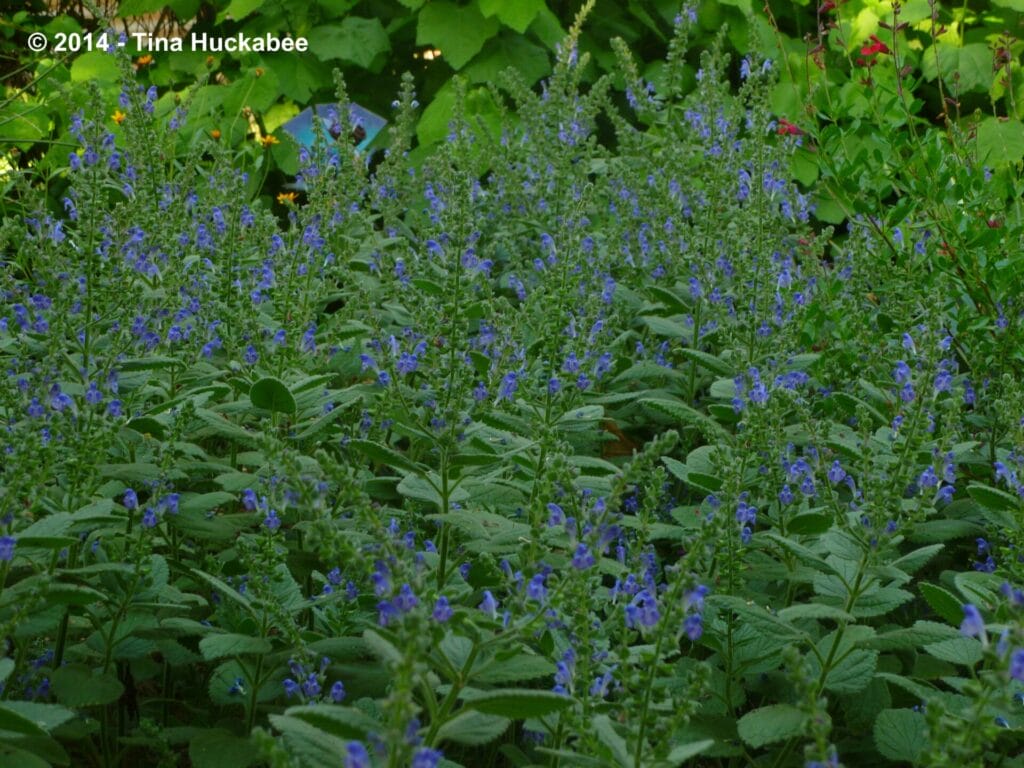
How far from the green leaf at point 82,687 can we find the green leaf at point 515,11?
4.52 metres

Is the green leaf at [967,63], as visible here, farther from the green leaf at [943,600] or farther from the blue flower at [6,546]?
the blue flower at [6,546]

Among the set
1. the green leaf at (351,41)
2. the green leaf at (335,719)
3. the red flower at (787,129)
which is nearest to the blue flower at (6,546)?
the green leaf at (335,719)

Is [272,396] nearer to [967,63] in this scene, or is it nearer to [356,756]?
[356,756]

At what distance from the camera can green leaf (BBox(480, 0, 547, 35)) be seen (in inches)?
244

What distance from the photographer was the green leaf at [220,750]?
84.8 inches

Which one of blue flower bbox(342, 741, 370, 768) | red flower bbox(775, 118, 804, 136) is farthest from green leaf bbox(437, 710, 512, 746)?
red flower bbox(775, 118, 804, 136)

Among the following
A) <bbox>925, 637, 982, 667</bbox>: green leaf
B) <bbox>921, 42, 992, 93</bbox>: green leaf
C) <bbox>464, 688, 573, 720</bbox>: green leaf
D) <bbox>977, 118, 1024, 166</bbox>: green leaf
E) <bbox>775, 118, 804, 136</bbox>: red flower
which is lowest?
<bbox>925, 637, 982, 667</bbox>: green leaf

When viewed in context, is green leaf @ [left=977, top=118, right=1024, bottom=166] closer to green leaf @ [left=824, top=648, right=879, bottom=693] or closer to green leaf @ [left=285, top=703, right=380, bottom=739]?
green leaf @ [left=824, top=648, right=879, bottom=693]

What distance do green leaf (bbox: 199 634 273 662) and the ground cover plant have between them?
12 millimetres

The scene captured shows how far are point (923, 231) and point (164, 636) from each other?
7.91 ft

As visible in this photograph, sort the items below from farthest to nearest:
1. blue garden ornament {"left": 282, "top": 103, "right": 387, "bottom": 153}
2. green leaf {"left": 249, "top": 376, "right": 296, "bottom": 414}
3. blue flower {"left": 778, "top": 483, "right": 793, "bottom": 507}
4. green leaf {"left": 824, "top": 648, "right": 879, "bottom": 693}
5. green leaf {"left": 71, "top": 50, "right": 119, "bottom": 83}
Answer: green leaf {"left": 71, "top": 50, "right": 119, "bottom": 83}, blue garden ornament {"left": 282, "top": 103, "right": 387, "bottom": 153}, blue flower {"left": 778, "top": 483, "right": 793, "bottom": 507}, green leaf {"left": 249, "top": 376, "right": 296, "bottom": 414}, green leaf {"left": 824, "top": 648, "right": 879, "bottom": 693}

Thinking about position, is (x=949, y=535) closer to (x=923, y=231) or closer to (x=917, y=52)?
→ (x=923, y=231)

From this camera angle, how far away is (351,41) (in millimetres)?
6508

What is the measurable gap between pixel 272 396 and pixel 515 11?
4195 mm
